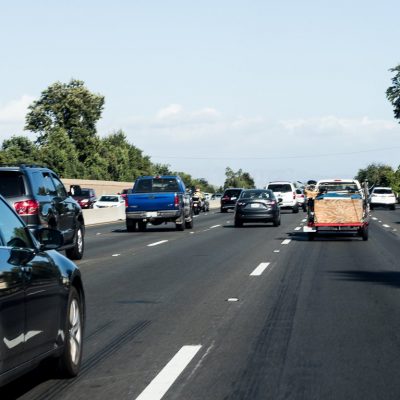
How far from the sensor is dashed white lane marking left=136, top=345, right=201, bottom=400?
708 centimetres

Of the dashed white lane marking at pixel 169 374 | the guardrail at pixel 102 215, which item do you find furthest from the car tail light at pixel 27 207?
the guardrail at pixel 102 215

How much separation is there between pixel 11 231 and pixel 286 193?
52005 mm

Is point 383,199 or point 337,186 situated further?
point 383,199

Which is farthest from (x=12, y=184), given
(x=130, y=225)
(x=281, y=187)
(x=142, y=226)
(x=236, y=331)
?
(x=281, y=187)

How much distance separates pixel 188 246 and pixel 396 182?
329 feet

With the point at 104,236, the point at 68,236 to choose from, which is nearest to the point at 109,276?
the point at 68,236

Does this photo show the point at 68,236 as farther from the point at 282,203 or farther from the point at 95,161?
the point at 95,161

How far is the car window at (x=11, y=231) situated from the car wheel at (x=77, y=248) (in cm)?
1351

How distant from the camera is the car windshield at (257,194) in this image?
3828 centimetres

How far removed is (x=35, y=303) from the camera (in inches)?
256

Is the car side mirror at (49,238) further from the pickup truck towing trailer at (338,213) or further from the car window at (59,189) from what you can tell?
the pickup truck towing trailer at (338,213)

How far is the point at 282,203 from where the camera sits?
191 ft

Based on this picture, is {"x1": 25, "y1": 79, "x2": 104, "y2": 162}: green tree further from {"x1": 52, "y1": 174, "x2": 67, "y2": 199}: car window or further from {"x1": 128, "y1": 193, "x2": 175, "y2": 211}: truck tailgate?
{"x1": 52, "y1": 174, "x2": 67, "y2": 199}: car window

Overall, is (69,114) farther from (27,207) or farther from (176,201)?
(27,207)
